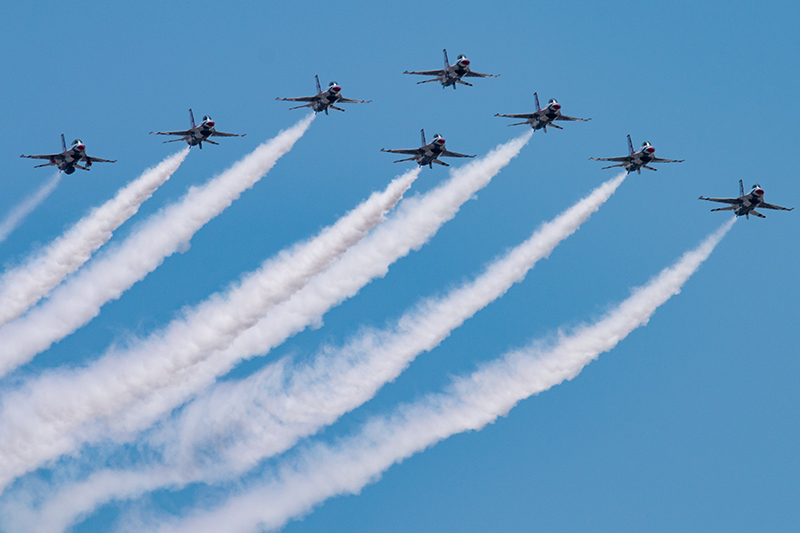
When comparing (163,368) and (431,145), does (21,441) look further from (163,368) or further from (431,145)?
(431,145)

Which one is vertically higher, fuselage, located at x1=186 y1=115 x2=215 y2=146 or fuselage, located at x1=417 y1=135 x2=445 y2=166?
fuselage, located at x1=186 y1=115 x2=215 y2=146

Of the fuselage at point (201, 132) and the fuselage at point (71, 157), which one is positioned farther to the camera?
the fuselage at point (201, 132)

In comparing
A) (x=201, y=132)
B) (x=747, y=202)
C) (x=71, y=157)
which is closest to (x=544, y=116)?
(x=747, y=202)

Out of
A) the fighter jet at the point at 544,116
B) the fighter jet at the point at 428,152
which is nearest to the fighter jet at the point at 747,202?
the fighter jet at the point at 544,116

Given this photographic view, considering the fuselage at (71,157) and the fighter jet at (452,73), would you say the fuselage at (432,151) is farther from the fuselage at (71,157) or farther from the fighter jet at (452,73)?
the fuselage at (71,157)

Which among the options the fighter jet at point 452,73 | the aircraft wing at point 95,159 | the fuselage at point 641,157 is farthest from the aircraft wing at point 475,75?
the aircraft wing at point 95,159

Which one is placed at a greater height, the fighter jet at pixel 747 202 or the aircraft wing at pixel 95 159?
the aircraft wing at pixel 95 159

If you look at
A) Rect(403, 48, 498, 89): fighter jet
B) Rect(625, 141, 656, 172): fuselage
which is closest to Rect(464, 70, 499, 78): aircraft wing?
Rect(403, 48, 498, 89): fighter jet

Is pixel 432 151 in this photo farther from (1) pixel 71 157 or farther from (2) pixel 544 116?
(1) pixel 71 157

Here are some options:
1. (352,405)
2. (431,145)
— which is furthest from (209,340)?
(431,145)

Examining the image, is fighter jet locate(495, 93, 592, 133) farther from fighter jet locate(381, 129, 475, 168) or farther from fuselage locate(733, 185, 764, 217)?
fuselage locate(733, 185, 764, 217)

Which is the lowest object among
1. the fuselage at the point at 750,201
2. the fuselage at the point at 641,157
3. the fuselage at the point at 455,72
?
the fuselage at the point at 750,201

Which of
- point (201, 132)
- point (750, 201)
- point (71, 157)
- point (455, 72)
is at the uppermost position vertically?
point (455, 72)

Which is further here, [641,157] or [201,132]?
[641,157]
